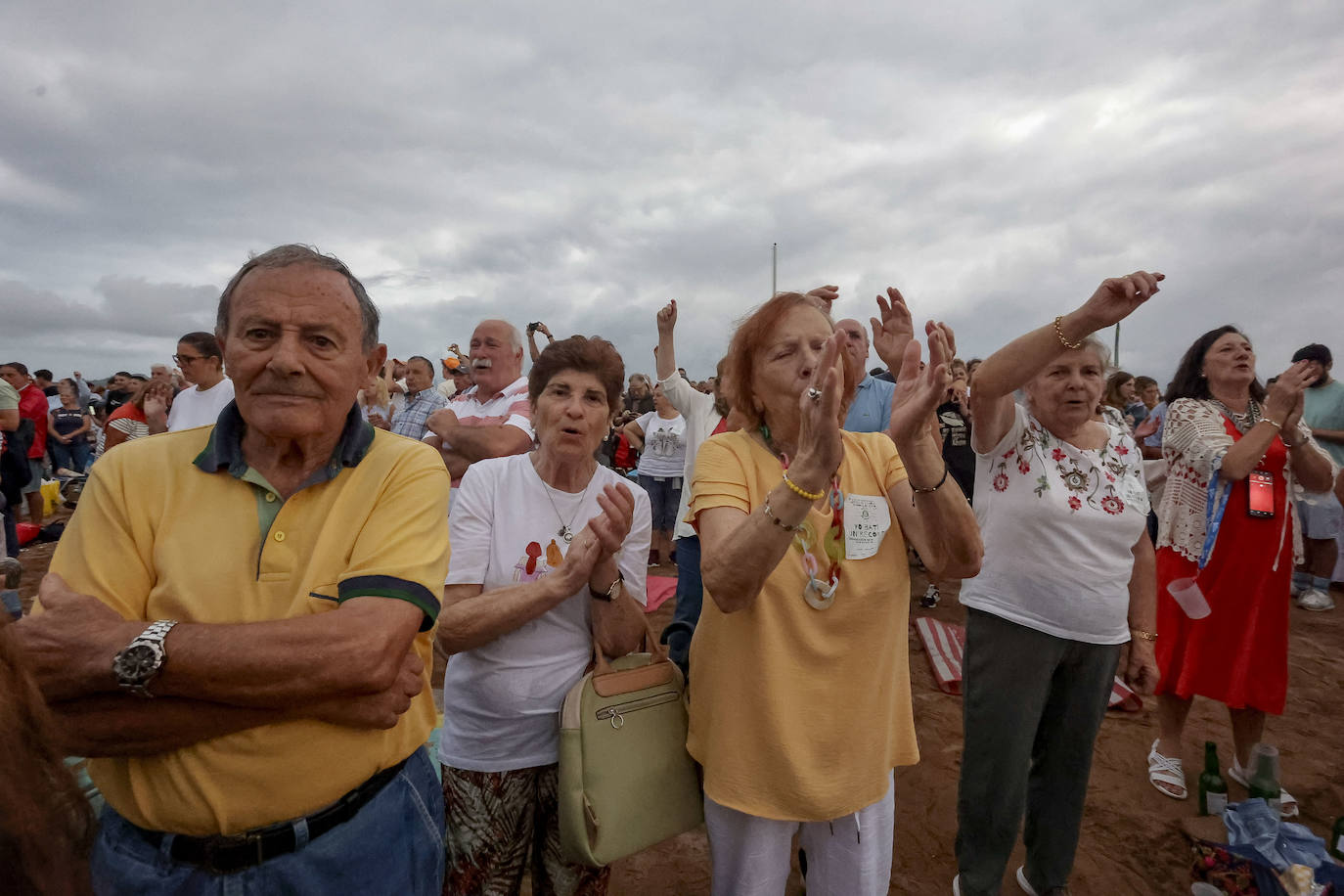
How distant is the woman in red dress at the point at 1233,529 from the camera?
3.23 metres

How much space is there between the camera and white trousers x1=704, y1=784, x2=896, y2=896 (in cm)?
172

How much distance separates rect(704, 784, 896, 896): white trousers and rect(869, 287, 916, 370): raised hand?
141 centimetres

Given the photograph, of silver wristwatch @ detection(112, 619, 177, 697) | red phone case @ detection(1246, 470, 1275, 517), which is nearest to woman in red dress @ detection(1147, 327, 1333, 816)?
A: red phone case @ detection(1246, 470, 1275, 517)

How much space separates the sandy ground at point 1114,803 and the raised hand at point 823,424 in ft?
3.61

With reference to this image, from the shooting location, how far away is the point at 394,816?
1364 millimetres

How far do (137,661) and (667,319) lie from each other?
3.24 metres

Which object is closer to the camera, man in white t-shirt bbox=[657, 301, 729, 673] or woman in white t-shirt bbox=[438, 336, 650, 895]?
woman in white t-shirt bbox=[438, 336, 650, 895]

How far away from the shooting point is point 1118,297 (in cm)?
189

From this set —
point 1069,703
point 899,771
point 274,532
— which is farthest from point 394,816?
point 899,771

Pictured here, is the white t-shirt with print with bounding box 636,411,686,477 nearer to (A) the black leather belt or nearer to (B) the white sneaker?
(A) the black leather belt

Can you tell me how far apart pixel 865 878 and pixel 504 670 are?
1.16 metres

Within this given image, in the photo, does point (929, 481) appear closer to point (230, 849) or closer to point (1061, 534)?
point (1061, 534)

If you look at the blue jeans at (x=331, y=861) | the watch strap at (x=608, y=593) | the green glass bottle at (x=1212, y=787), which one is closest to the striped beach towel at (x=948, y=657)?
the green glass bottle at (x=1212, y=787)

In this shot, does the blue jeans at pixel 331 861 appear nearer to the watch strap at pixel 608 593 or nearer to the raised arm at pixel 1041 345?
the watch strap at pixel 608 593
